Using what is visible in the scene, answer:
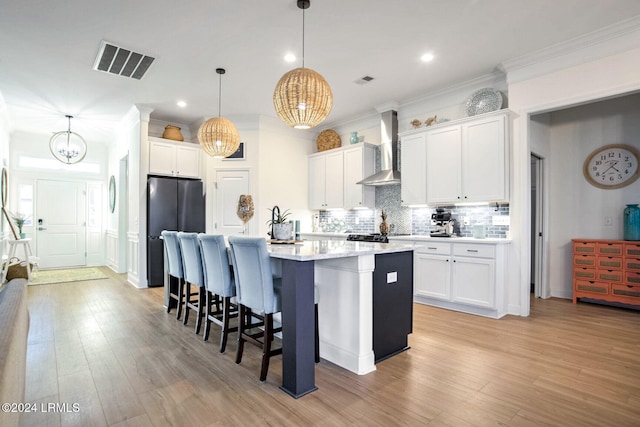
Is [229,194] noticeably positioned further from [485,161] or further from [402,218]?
[485,161]

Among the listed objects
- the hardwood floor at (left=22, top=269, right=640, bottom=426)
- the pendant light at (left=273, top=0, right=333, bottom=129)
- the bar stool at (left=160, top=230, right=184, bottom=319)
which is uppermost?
the pendant light at (left=273, top=0, right=333, bottom=129)

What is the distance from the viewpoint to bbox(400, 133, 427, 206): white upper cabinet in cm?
474

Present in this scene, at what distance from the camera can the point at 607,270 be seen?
4.23m

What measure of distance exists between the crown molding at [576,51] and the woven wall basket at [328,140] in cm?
305

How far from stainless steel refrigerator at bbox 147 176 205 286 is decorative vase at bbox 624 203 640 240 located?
20.5 feet

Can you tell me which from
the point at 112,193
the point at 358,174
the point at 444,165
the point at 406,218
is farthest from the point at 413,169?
the point at 112,193

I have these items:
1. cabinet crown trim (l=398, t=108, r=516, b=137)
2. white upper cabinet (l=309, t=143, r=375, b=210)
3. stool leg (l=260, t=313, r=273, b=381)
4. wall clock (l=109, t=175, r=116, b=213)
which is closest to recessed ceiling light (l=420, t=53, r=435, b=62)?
cabinet crown trim (l=398, t=108, r=516, b=137)

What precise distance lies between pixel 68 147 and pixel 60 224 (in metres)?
2.52

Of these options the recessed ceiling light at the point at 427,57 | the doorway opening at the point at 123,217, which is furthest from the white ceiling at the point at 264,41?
the doorway opening at the point at 123,217

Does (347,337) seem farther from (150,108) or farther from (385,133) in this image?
(150,108)

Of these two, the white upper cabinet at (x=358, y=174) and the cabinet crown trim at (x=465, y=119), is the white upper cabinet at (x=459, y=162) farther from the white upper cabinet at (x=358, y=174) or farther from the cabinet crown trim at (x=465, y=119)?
the white upper cabinet at (x=358, y=174)

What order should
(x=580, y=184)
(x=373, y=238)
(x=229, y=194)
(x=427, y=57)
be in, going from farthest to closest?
(x=229, y=194) < (x=373, y=238) < (x=580, y=184) < (x=427, y=57)

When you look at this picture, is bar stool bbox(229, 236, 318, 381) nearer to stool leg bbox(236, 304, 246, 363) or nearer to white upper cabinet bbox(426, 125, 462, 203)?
stool leg bbox(236, 304, 246, 363)

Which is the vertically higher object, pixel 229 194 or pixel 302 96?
pixel 302 96
